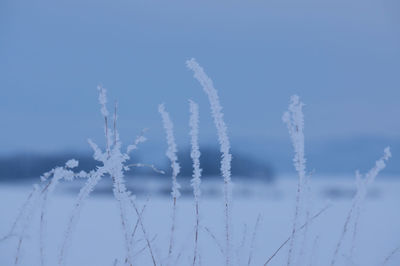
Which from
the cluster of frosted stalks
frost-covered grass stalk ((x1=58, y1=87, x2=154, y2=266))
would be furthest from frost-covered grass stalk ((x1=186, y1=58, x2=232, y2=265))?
frost-covered grass stalk ((x1=58, y1=87, x2=154, y2=266))

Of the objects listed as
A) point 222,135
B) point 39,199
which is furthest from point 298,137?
point 39,199

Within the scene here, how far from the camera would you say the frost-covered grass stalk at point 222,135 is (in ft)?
3.86

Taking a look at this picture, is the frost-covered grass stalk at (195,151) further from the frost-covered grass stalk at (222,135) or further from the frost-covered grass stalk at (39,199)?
the frost-covered grass stalk at (39,199)

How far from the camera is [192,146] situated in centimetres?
127

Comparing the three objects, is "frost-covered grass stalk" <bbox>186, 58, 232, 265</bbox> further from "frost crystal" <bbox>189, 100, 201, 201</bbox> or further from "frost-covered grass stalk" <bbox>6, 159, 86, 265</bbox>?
"frost-covered grass stalk" <bbox>6, 159, 86, 265</bbox>

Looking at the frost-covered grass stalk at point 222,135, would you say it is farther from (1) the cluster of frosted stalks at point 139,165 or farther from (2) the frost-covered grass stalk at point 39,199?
(2) the frost-covered grass stalk at point 39,199

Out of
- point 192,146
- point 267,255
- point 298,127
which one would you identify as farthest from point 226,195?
point 267,255

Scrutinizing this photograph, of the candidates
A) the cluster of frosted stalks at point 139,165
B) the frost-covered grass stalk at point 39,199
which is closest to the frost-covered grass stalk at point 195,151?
the cluster of frosted stalks at point 139,165

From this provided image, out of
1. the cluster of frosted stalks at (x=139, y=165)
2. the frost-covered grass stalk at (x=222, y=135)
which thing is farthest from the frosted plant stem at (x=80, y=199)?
the frost-covered grass stalk at (x=222, y=135)

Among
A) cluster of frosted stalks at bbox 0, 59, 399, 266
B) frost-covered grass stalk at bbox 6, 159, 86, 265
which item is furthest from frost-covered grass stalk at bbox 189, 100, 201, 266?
frost-covered grass stalk at bbox 6, 159, 86, 265

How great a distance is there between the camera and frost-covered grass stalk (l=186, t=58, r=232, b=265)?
118cm

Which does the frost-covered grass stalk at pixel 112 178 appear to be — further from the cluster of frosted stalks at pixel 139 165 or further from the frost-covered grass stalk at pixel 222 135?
the frost-covered grass stalk at pixel 222 135

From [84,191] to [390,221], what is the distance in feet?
18.8

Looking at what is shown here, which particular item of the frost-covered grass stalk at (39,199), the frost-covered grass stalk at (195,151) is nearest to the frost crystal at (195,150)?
the frost-covered grass stalk at (195,151)
